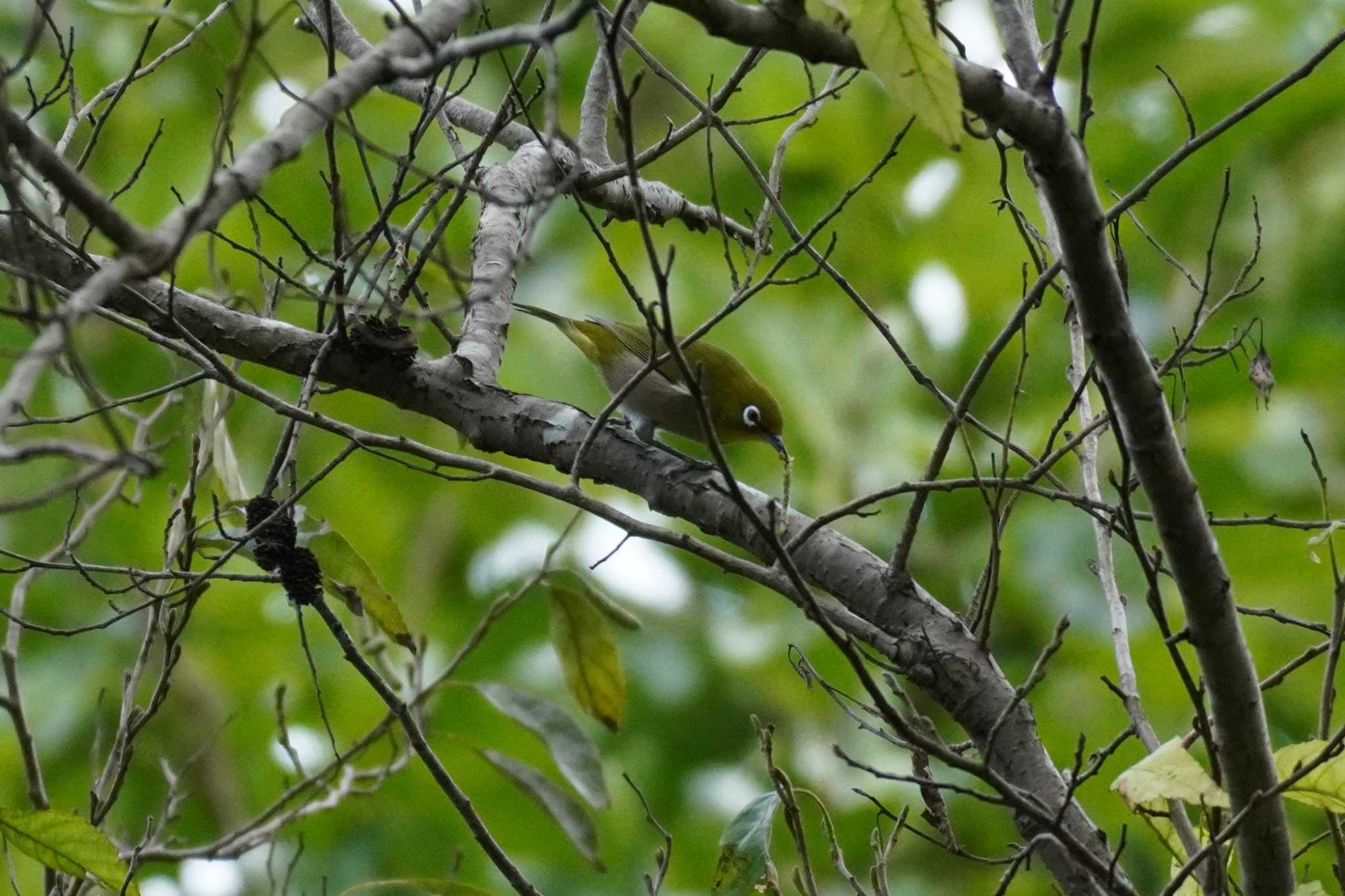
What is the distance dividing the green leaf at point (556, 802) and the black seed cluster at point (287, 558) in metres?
0.91

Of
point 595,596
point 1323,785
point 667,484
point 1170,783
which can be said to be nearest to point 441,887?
point 595,596

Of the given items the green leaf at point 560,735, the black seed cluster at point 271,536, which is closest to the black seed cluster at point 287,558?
the black seed cluster at point 271,536

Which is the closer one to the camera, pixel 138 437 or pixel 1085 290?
pixel 1085 290

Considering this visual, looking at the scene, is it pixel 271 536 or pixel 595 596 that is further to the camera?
pixel 595 596

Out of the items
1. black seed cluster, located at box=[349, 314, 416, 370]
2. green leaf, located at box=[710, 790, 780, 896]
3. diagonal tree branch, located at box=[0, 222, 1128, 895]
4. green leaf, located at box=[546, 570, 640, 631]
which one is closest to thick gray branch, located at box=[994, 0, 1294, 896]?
diagonal tree branch, located at box=[0, 222, 1128, 895]

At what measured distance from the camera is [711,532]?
111 inches

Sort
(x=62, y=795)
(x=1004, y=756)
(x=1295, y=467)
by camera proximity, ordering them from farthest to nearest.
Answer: (x=62, y=795) → (x=1295, y=467) → (x=1004, y=756)

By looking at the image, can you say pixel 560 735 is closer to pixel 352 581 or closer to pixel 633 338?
pixel 352 581

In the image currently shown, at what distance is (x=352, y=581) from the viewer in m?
2.83

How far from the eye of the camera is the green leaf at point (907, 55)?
64.6 inches

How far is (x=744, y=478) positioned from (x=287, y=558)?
13.2 feet

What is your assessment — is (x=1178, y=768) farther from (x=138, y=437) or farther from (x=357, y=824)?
(x=357, y=824)

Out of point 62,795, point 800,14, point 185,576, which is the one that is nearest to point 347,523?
point 62,795

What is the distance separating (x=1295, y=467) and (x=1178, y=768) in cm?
516
